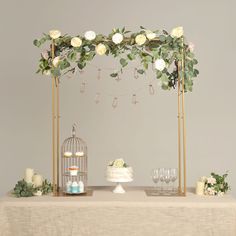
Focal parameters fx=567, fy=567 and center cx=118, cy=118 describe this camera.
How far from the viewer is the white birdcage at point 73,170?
4.09 meters

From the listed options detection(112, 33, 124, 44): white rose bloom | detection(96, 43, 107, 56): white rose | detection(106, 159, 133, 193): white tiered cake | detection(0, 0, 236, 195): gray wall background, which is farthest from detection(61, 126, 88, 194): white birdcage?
detection(0, 0, 236, 195): gray wall background

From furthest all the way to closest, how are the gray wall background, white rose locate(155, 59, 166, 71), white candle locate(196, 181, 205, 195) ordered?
the gray wall background → white candle locate(196, 181, 205, 195) → white rose locate(155, 59, 166, 71)

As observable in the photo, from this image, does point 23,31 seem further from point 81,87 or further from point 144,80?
point 144,80

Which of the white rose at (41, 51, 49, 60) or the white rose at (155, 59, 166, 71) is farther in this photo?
the white rose at (41, 51, 49, 60)

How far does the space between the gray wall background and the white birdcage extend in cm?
175

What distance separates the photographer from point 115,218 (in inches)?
151

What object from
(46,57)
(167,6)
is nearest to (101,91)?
(167,6)

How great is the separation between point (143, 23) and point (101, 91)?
0.88 m

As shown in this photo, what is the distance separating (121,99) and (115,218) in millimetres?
2550

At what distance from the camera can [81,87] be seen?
6164mm

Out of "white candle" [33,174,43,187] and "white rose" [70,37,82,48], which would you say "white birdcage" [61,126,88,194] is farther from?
"white rose" [70,37,82,48]

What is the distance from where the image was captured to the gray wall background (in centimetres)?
617

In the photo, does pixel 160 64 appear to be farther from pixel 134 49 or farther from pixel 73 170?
pixel 73 170

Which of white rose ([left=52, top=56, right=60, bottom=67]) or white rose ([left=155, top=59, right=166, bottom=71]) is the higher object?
white rose ([left=52, top=56, right=60, bottom=67])
